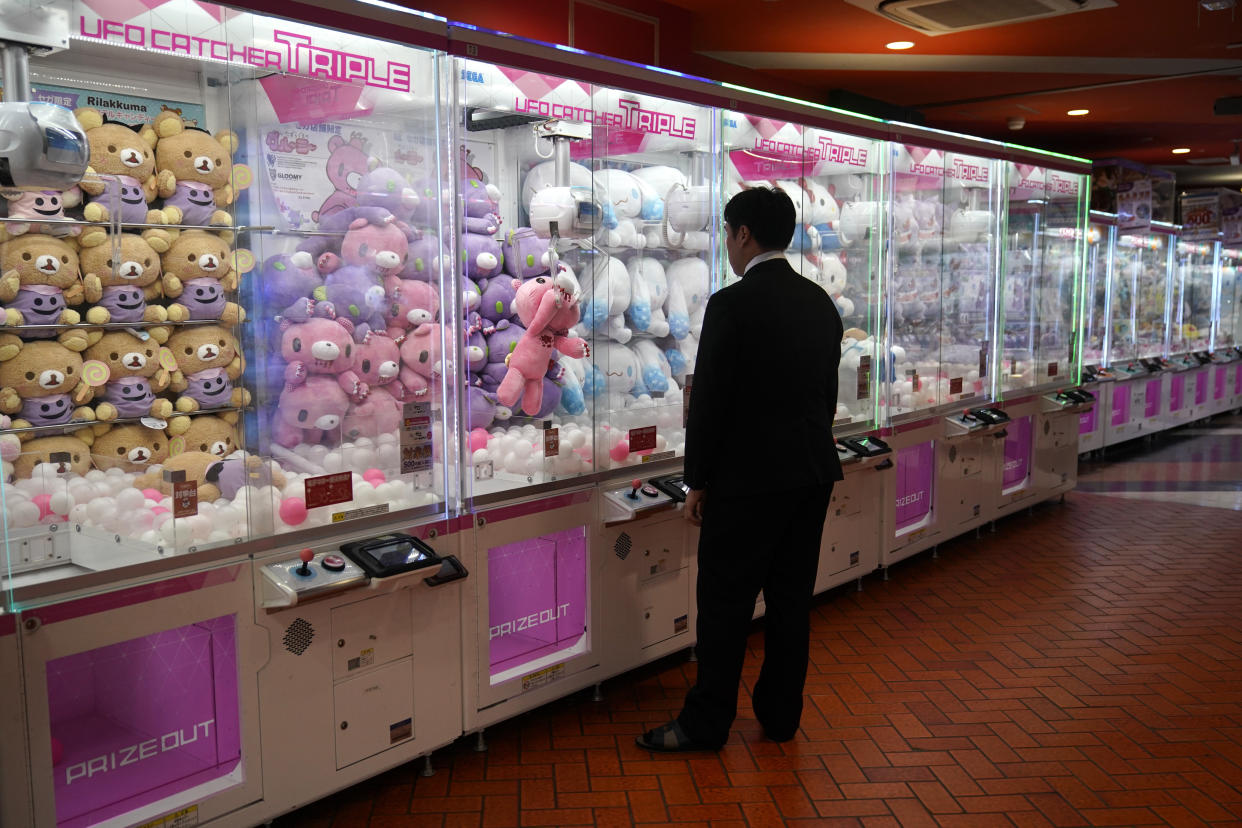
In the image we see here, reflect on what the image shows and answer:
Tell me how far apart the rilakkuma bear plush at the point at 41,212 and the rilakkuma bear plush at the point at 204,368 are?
39 centimetres

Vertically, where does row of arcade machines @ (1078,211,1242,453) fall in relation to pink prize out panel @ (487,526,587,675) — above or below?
above

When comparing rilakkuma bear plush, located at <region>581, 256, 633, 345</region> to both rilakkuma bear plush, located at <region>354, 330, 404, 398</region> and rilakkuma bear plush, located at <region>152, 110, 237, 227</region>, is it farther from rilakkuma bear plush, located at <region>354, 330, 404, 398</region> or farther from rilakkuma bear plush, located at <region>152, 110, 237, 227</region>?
rilakkuma bear plush, located at <region>152, 110, 237, 227</region>

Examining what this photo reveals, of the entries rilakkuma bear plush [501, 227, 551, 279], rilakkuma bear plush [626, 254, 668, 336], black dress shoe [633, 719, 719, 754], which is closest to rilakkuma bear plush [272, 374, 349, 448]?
rilakkuma bear plush [501, 227, 551, 279]

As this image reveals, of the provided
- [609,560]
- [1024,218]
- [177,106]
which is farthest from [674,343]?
[1024,218]

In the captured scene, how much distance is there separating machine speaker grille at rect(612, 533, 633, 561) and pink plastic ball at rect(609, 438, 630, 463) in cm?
28

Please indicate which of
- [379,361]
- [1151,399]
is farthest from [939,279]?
[1151,399]

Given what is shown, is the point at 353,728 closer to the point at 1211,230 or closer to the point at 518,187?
the point at 518,187

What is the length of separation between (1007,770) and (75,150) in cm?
312

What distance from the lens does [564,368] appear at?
11.5 feet

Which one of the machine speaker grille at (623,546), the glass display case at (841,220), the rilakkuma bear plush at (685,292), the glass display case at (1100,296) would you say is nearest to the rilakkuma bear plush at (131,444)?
the machine speaker grille at (623,546)

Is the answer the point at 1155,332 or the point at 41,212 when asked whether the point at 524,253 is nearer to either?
the point at 41,212

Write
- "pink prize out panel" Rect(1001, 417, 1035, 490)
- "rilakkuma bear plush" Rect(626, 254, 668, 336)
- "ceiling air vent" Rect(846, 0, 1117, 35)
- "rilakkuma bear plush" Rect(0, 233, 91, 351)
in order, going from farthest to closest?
"pink prize out panel" Rect(1001, 417, 1035, 490) < "ceiling air vent" Rect(846, 0, 1117, 35) < "rilakkuma bear plush" Rect(626, 254, 668, 336) < "rilakkuma bear plush" Rect(0, 233, 91, 351)

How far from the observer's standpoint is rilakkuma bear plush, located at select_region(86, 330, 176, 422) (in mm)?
2598

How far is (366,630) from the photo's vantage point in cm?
285
